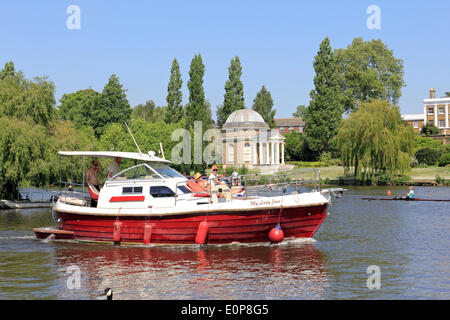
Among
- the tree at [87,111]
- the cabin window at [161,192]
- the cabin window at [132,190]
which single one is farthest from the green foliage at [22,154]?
the tree at [87,111]

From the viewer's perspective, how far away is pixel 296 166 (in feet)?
305

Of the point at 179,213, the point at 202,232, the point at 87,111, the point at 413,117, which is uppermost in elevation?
the point at 413,117

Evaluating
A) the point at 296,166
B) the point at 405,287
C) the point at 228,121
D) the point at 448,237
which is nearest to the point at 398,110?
the point at 296,166

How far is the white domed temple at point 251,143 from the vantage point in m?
98.0

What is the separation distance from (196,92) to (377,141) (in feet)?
115

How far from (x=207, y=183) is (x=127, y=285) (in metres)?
7.27

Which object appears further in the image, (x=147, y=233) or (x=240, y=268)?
(x=147, y=233)

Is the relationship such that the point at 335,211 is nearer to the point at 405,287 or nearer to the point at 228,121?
the point at 405,287

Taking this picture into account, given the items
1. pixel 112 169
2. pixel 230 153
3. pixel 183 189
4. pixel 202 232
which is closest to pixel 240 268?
pixel 202 232

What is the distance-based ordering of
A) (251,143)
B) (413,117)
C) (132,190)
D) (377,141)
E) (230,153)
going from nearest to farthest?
(132,190) → (377,141) → (251,143) → (230,153) → (413,117)

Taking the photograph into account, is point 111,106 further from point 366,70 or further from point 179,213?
point 179,213

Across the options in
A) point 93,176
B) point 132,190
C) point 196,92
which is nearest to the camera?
point 132,190

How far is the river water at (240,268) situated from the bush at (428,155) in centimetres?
5609

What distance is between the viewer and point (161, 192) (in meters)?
21.5
